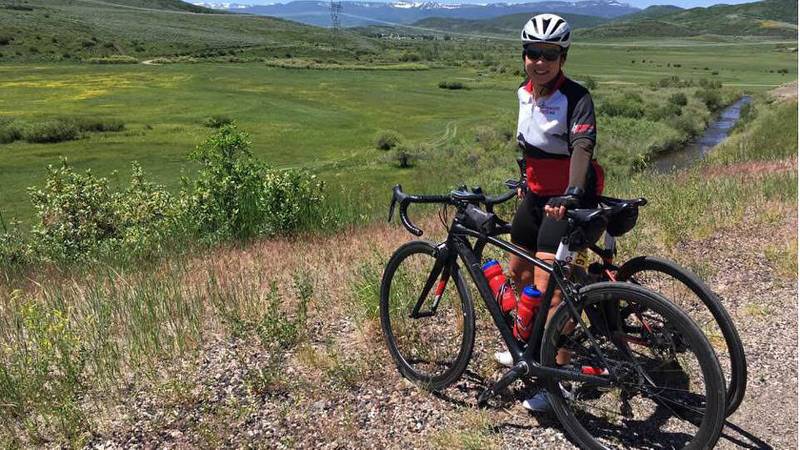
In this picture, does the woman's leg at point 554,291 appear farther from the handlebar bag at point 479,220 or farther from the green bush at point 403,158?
the green bush at point 403,158

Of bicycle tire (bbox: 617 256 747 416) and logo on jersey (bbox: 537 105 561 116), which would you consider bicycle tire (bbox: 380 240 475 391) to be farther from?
logo on jersey (bbox: 537 105 561 116)

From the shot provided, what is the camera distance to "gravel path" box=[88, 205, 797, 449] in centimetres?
366

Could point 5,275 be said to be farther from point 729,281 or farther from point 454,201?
point 729,281

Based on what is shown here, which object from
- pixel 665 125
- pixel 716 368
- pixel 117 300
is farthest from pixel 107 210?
pixel 665 125

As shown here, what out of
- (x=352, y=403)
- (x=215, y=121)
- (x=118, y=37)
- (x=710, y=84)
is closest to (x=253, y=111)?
(x=215, y=121)

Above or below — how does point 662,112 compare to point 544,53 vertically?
below

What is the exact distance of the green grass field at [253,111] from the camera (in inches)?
1496

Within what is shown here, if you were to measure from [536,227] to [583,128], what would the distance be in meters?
0.76

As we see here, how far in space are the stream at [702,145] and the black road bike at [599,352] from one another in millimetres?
31293

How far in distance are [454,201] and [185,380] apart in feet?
7.75

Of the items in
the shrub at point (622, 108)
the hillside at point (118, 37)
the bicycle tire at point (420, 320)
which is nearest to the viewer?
the bicycle tire at point (420, 320)

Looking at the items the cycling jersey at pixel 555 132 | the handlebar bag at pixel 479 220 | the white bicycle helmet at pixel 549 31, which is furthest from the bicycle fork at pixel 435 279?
the white bicycle helmet at pixel 549 31

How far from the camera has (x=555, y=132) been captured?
12.0 feet

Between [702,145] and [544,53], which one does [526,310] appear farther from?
[702,145]
